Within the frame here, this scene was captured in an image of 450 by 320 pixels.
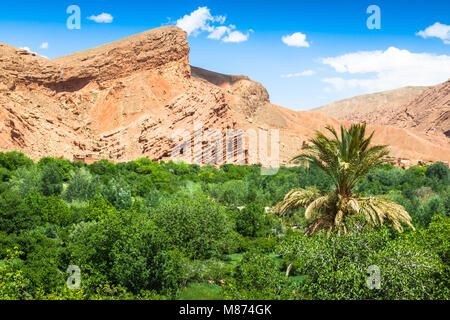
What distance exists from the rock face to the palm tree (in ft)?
144

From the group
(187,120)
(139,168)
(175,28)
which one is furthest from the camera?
(175,28)

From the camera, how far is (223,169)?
5228cm

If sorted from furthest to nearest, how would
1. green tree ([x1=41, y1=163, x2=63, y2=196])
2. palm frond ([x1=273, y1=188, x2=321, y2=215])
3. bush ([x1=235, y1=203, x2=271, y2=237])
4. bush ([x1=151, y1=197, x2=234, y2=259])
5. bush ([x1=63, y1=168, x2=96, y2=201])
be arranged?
1. green tree ([x1=41, y1=163, x2=63, y2=196])
2. bush ([x1=63, y1=168, x2=96, y2=201])
3. bush ([x1=235, y1=203, x2=271, y2=237])
4. bush ([x1=151, y1=197, x2=234, y2=259])
5. palm frond ([x1=273, y1=188, x2=321, y2=215])

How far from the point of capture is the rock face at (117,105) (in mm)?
49031

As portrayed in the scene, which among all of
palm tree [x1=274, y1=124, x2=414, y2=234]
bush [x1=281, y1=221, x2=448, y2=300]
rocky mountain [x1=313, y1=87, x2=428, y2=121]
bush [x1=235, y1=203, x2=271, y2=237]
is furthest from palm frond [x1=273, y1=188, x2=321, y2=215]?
rocky mountain [x1=313, y1=87, x2=428, y2=121]

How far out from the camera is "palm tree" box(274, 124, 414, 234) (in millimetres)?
7172

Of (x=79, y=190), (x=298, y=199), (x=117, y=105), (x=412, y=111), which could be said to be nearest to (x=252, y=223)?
(x=79, y=190)

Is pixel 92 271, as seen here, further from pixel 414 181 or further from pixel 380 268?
pixel 414 181

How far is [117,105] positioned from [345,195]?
54.7 m

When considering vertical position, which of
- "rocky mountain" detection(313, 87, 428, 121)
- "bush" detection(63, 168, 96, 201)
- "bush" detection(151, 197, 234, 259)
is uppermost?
"rocky mountain" detection(313, 87, 428, 121)

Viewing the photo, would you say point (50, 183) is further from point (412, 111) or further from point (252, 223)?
point (412, 111)

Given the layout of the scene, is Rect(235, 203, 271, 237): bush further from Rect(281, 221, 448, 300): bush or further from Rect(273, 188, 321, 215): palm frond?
Rect(281, 221, 448, 300): bush
